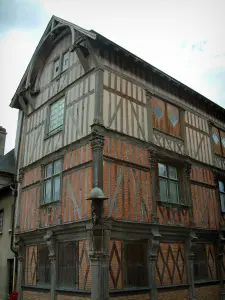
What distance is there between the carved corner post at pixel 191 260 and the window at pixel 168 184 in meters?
1.49

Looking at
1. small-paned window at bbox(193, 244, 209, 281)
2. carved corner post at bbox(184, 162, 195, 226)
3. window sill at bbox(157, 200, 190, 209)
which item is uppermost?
carved corner post at bbox(184, 162, 195, 226)

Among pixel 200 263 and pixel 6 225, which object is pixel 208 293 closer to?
pixel 200 263

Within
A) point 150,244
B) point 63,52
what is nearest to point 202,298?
point 150,244

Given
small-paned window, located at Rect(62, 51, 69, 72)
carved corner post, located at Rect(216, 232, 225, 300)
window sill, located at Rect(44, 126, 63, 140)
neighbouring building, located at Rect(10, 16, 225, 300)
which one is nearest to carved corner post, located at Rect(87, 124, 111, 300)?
neighbouring building, located at Rect(10, 16, 225, 300)

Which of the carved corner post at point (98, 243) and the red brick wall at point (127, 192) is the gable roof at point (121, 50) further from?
the carved corner post at point (98, 243)

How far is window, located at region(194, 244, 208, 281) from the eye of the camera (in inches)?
465

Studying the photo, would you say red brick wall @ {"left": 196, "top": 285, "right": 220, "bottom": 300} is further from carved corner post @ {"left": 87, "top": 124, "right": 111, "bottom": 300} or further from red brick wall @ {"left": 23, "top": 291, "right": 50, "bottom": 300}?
red brick wall @ {"left": 23, "top": 291, "right": 50, "bottom": 300}

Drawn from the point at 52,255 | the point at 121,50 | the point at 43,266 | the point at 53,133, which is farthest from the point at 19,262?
the point at 121,50

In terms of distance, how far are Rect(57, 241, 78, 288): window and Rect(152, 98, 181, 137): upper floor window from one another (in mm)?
5514

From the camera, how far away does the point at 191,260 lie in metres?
11.3

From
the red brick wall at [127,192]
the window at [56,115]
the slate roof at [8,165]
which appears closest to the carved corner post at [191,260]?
the red brick wall at [127,192]

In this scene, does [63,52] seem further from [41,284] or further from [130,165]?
[41,284]

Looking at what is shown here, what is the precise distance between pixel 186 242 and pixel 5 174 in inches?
408

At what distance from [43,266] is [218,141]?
989cm
